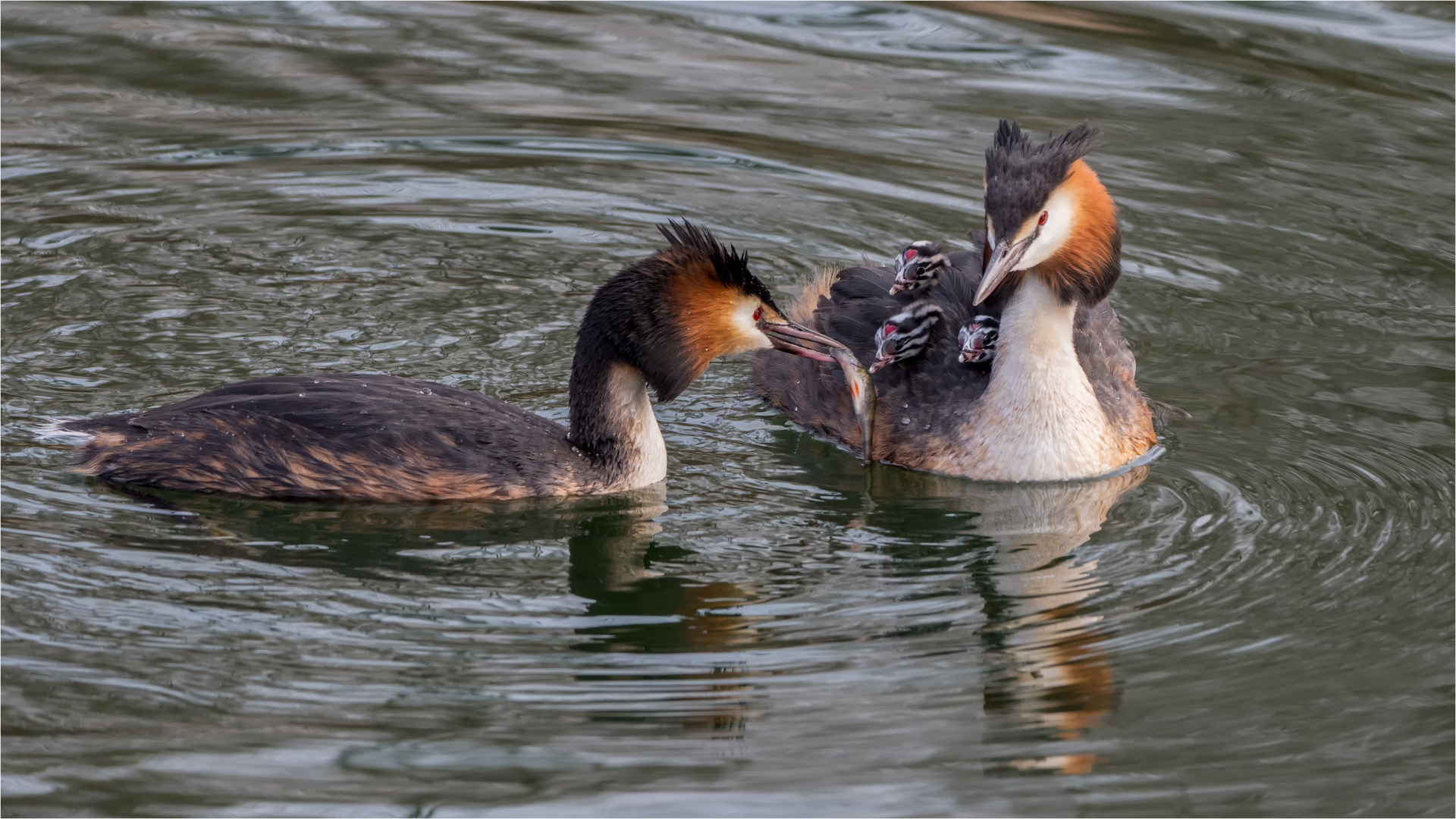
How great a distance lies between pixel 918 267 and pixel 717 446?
1.17 metres

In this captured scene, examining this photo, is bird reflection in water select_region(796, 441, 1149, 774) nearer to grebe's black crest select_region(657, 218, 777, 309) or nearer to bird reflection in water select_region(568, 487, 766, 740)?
bird reflection in water select_region(568, 487, 766, 740)

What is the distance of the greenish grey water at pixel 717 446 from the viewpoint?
16.7ft

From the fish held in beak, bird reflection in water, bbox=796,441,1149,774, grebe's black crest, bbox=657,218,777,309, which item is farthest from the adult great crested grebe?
grebe's black crest, bbox=657,218,777,309

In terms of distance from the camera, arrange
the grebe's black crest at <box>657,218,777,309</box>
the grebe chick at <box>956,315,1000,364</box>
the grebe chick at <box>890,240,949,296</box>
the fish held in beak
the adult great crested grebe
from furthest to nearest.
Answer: the grebe chick at <box>890,240,949,296</box>
the grebe chick at <box>956,315,1000,364</box>
the adult great crested grebe
the fish held in beak
the grebe's black crest at <box>657,218,777,309</box>

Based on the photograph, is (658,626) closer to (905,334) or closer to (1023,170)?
(905,334)

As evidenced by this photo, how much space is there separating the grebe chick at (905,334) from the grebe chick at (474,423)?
58 centimetres

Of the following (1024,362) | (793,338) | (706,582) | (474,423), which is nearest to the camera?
(706,582)

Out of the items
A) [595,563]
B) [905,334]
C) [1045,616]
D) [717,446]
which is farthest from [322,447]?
[1045,616]

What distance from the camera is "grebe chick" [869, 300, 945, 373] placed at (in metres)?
7.66

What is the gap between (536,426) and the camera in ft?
22.9

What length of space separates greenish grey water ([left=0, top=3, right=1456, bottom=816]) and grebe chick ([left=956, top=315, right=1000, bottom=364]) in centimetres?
65

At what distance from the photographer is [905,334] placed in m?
7.70

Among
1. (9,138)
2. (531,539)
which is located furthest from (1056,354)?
(9,138)

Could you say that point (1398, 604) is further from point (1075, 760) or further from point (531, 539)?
point (531, 539)
